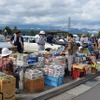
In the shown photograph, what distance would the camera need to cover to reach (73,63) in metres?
11.6

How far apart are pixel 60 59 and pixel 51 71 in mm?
1478

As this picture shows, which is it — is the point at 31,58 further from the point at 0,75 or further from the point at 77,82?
the point at 0,75

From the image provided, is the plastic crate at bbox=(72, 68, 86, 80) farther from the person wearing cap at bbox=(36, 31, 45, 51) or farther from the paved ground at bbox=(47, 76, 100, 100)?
the person wearing cap at bbox=(36, 31, 45, 51)

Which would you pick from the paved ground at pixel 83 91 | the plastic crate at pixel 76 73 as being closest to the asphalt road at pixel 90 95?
the paved ground at pixel 83 91

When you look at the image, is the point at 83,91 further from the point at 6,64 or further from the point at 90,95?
the point at 6,64

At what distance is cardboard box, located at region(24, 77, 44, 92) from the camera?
8656 millimetres

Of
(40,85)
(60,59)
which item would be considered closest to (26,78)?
(40,85)

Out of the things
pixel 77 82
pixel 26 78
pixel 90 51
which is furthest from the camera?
pixel 90 51

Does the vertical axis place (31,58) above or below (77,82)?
above

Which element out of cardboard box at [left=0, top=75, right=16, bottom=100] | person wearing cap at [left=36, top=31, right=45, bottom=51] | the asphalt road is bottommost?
the asphalt road

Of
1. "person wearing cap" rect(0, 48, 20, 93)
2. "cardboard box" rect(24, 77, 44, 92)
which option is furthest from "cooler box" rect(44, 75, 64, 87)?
"person wearing cap" rect(0, 48, 20, 93)

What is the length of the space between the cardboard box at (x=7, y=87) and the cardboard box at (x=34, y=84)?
162 centimetres

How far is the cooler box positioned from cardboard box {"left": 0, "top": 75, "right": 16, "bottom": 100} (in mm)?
2717

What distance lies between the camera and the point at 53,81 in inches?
377
